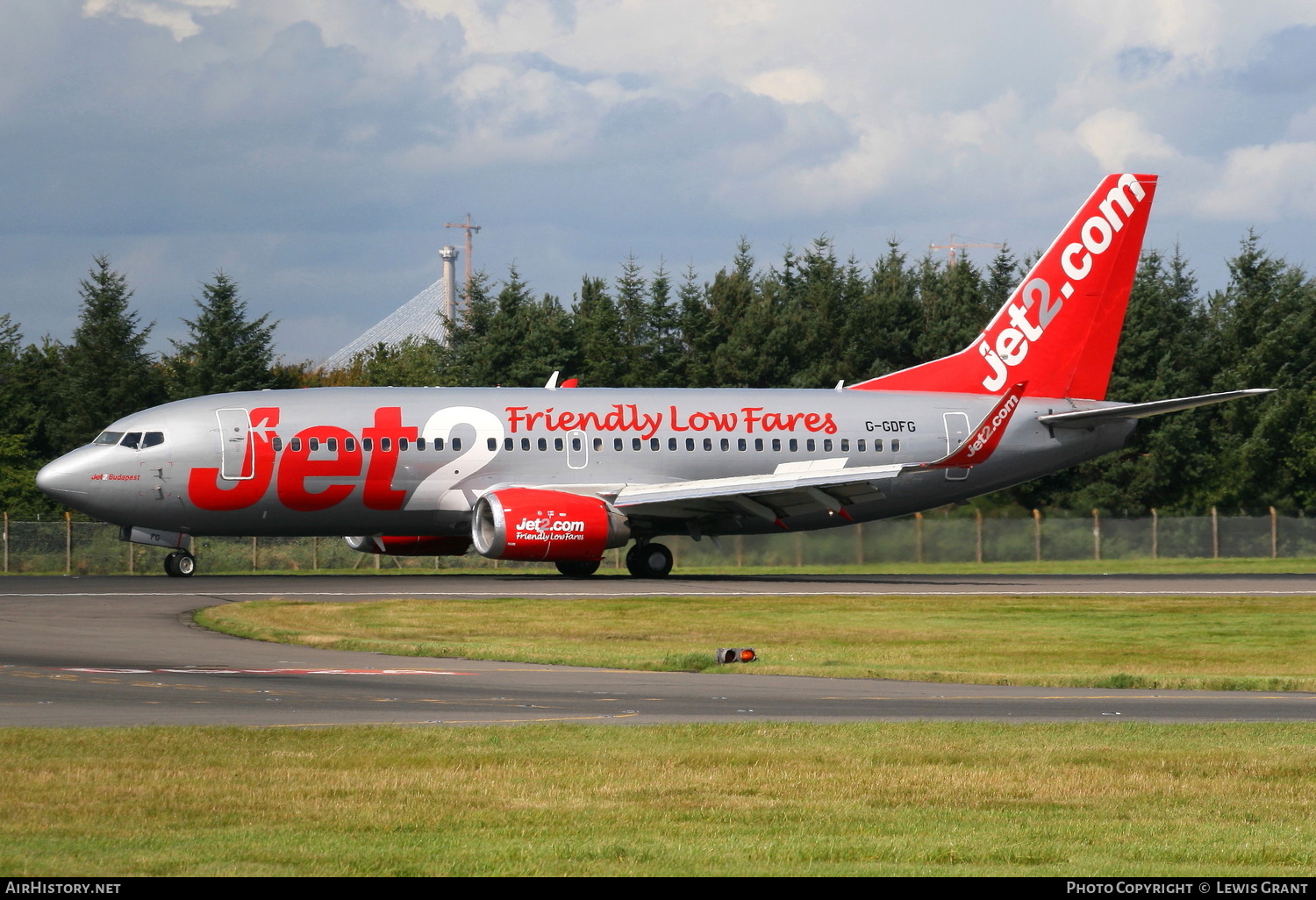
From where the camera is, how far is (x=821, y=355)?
7838cm

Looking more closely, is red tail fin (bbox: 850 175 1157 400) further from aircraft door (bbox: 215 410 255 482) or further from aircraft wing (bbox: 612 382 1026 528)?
aircraft door (bbox: 215 410 255 482)

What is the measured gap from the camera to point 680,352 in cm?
8206

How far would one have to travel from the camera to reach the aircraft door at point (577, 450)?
41.8 metres

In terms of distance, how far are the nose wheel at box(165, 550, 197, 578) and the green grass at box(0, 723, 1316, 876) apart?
26.1 meters

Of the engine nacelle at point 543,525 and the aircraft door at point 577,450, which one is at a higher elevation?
the aircraft door at point 577,450

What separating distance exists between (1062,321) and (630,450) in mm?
13103

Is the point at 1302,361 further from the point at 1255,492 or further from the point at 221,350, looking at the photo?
→ the point at 221,350

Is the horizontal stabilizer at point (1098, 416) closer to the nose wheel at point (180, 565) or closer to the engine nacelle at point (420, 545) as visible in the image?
the engine nacelle at point (420, 545)

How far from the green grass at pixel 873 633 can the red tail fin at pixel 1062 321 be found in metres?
12.0

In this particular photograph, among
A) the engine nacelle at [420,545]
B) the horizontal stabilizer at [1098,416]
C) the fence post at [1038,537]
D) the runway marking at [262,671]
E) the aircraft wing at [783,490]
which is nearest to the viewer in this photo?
the runway marking at [262,671]

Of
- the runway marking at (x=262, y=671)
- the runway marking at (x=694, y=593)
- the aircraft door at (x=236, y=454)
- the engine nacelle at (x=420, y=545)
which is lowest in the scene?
the runway marking at (x=262, y=671)

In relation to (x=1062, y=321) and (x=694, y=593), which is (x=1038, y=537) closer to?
(x=1062, y=321)

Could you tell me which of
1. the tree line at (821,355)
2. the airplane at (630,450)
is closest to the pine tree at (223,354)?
the tree line at (821,355)

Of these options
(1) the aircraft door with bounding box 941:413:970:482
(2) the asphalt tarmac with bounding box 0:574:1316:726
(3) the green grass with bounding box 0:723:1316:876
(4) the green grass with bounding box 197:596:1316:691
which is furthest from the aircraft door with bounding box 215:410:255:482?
(3) the green grass with bounding box 0:723:1316:876
